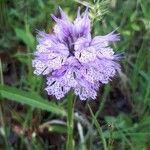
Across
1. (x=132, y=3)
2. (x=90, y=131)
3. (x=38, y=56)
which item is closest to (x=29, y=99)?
(x=38, y=56)

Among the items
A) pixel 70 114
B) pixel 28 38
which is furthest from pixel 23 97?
pixel 28 38

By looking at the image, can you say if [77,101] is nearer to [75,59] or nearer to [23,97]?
[23,97]

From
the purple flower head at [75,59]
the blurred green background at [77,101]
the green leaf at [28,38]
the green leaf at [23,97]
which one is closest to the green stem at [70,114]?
the purple flower head at [75,59]

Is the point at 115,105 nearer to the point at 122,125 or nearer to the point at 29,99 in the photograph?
the point at 122,125

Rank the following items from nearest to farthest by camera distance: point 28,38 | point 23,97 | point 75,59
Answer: point 75,59 < point 23,97 < point 28,38

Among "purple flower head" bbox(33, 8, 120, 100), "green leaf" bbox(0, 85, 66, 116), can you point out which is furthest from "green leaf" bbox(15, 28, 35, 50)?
"purple flower head" bbox(33, 8, 120, 100)

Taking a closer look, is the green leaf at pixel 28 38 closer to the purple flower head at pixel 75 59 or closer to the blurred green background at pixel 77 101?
the blurred green background at pixel 77 101

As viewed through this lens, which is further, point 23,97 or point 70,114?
point 23,97
